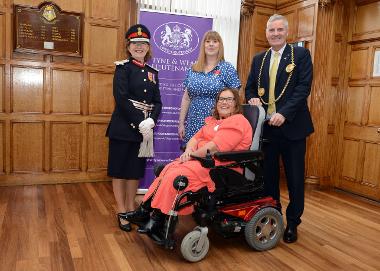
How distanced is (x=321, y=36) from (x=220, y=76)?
2041 mm

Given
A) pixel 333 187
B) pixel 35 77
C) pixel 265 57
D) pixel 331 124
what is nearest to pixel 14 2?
pixel 35 77

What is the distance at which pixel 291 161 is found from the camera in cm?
271

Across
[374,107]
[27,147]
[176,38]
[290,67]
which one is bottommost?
[27,147]

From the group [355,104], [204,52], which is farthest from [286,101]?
[355,104]

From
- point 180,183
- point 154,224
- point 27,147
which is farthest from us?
point 27,147

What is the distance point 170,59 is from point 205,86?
1.06 meters

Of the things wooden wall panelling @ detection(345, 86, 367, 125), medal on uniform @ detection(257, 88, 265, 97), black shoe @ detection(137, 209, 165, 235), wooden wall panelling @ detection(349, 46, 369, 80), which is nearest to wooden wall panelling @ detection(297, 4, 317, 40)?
wooden wall panelling @ detection(349, 46, 369, 80)

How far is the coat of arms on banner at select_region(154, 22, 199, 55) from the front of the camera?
375cm

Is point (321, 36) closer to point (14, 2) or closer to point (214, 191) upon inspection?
point (214, 191)

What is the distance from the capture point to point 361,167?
424 cm

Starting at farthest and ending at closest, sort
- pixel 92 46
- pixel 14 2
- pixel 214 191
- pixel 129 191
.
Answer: pixel 92 46 → pixel 14 2 → pixel 129 191 → pixel 214 191

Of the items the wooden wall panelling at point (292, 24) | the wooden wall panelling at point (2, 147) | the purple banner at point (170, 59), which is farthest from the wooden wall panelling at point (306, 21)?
the wooden wall panelling at point (2, 147)

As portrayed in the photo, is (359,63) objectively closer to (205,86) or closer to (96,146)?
(205,86)

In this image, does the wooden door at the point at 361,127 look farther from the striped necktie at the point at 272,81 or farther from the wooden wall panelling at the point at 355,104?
the striped necktie at the point at 272,81
